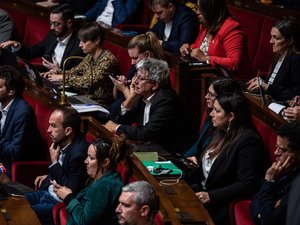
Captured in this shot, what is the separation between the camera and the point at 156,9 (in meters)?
4.05

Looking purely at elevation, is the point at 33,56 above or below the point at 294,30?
below

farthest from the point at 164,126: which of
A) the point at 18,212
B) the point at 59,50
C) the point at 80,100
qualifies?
the point at 59,50

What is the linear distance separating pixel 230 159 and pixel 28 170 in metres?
1.00

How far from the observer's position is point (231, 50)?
3582mm

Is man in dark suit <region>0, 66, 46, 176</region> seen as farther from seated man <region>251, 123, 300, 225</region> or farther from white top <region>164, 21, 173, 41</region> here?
seated man <region>251, 123, 300, 225</region>

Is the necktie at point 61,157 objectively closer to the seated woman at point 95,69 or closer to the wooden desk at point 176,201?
the wooden desk at point 176,201

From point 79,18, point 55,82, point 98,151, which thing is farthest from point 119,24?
point 98,151

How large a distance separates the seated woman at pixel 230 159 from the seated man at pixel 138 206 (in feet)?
1.44

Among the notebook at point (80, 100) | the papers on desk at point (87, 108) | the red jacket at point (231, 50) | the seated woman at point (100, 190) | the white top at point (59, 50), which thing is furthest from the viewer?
the white top at point (59, 50)

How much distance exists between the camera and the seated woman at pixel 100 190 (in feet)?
8.04

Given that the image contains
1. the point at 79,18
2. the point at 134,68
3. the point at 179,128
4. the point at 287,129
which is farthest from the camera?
the point at 79,18

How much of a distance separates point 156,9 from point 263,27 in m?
0.57

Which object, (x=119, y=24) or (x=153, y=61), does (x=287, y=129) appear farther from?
(x=119, y=24)

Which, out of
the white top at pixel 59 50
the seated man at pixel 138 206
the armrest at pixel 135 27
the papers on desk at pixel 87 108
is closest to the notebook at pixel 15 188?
the papers on desk at pixel 87 108
